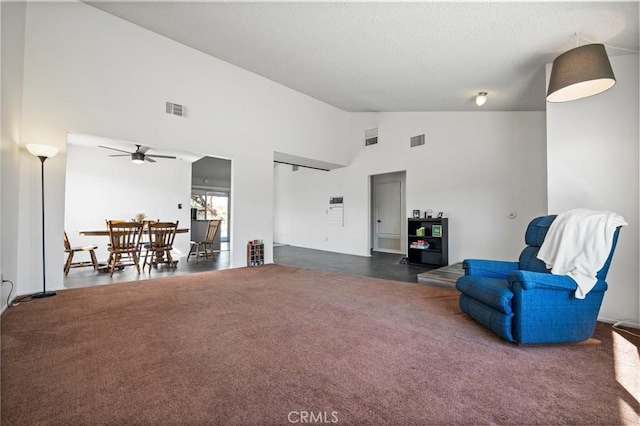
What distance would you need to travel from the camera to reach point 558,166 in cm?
311

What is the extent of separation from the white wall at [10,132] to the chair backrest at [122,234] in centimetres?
142

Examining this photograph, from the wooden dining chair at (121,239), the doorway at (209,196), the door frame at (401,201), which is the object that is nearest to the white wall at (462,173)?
the door frame at (401,201)

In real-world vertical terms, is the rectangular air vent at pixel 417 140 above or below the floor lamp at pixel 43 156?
above

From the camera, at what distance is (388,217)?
27.5 ft

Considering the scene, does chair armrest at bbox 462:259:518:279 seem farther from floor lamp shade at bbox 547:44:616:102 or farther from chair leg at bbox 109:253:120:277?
chair leg at bbox 109:253:120:277

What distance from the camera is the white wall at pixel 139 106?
3.60 m

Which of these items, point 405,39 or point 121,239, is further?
point 121,239

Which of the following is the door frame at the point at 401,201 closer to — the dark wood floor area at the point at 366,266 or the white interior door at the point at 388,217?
the white interior door at the point at 388,217

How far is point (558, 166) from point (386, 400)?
3163 mm

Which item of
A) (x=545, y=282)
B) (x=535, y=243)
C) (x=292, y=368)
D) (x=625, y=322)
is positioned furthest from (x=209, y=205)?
(x=625, y=322)

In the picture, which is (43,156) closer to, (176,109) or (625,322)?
(176,109)

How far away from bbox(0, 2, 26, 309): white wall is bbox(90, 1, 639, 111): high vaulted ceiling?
4.24 feet

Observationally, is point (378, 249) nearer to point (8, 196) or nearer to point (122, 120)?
point (122, 120)

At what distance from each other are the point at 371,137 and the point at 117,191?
20.8 ft
